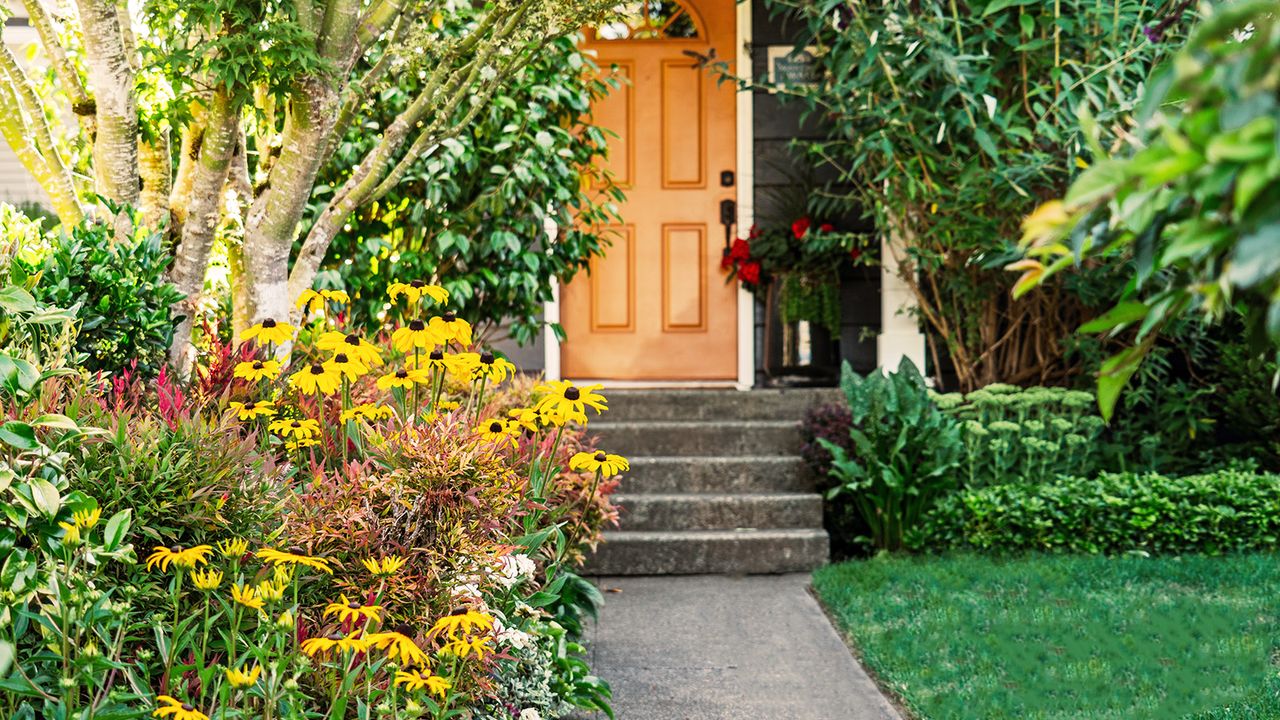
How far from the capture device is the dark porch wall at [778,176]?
6.77 metres

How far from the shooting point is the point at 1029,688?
127 inches

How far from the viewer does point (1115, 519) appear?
501 cm

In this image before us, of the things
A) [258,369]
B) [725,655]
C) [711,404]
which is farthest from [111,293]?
[711,404]

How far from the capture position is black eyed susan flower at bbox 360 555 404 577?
2176 millimetres

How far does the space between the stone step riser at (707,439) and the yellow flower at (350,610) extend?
3.55 meters

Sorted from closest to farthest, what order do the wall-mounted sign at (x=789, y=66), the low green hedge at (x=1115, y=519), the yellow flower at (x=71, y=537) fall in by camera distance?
the yellow flower at (x=71, y=537), the low green hedge at (x=1115, y=519), the wall-mounted sign at (x=789, y=66)

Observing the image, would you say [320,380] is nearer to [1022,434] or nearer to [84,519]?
[84,519]

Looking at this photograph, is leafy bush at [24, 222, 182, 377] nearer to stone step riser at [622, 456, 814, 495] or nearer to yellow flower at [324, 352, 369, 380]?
yellow flower at [324, 352, 369, 380]

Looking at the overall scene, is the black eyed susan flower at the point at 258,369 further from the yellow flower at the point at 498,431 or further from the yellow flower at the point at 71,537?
the yellow flower at the point at 71,537

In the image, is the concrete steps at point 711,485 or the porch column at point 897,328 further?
the porch column at point 897,328

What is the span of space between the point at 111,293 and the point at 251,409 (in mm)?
658

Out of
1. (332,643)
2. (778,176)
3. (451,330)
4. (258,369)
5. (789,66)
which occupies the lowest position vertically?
(332,643)

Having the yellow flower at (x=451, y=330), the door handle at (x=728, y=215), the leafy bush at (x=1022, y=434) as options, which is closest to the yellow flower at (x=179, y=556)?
the yellow flower at (x=451, y=330)

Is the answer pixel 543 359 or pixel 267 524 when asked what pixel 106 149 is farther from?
pixel 543 359
